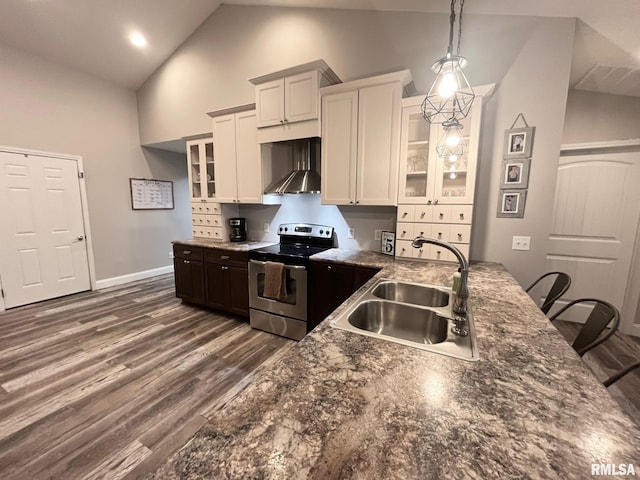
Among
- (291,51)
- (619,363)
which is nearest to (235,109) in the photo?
(291,51)

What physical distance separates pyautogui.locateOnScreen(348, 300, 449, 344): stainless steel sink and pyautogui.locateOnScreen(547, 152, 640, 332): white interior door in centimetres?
283

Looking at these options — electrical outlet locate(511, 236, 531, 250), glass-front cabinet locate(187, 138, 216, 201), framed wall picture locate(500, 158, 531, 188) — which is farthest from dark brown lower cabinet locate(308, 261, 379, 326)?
glass-front cabinet locate(187, 138, 216, 201)

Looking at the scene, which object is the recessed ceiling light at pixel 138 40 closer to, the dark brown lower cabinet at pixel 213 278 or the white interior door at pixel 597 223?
the dark brown lower cabinet at pixel 213 278

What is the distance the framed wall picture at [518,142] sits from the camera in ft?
7.11

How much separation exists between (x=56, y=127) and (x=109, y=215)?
1357 millimetres

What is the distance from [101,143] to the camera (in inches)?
162

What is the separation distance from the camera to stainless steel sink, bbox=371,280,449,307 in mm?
1645

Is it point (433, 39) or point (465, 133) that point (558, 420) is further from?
point (433, 39)

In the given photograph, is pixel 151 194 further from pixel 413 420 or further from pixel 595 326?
pixel 595 326

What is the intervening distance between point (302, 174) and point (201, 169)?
5.14ft

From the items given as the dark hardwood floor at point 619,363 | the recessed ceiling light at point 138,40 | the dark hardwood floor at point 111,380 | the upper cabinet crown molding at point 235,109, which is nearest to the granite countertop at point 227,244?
the dark hardwood floor at point 111,380

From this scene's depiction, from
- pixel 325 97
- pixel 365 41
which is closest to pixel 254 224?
pixel 325 97

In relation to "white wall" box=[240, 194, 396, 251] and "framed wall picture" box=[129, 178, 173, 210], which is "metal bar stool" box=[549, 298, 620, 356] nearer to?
"white wall" box=[240, 194, 396, 251]

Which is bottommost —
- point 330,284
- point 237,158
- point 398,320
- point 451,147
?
point 330,284
